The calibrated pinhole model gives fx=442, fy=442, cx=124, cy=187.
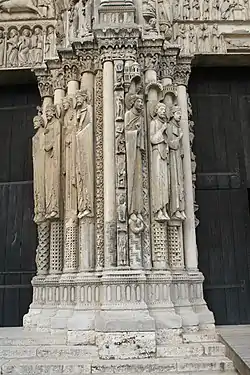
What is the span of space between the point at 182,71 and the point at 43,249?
3.30 meters

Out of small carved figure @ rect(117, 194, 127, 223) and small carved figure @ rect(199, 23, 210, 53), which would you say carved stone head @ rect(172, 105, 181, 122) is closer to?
small carved figure @ rect(117, 194, 127, 223)

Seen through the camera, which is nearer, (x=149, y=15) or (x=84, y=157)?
(x=84, y=157)

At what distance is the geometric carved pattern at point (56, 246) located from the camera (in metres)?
5.83

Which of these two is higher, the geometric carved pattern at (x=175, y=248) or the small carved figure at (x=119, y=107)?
the small carved figure at (x=119, y=107)

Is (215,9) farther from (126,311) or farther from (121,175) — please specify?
(126,311)

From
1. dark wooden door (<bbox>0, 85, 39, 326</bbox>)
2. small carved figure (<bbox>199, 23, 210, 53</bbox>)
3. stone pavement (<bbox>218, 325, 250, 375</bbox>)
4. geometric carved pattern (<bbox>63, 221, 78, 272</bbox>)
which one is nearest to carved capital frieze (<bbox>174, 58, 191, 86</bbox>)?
small carved figure (<bbox>199, 23, 210, 53</bbox>)

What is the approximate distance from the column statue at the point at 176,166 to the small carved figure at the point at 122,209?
66 cm

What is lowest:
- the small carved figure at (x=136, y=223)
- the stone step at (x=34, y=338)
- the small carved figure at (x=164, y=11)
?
the stone step at (x=34, y=338)

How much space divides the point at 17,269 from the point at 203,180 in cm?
327

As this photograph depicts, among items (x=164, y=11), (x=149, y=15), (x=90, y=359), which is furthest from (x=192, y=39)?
(x=90, y=359)

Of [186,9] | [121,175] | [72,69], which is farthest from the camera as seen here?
[186,9]

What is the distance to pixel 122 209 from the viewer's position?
5.36 m

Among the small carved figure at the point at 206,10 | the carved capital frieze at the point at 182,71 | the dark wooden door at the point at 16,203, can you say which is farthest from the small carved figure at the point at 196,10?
the dark wooden door at the point at 16,203

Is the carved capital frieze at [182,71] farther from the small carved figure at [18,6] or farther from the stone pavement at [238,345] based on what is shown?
the stone pavement at [238,345]
